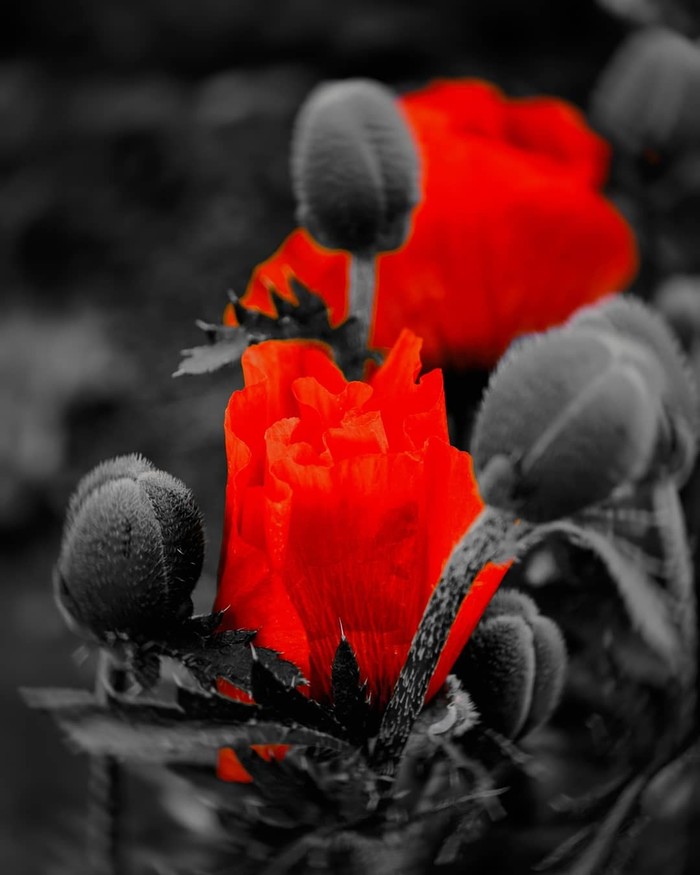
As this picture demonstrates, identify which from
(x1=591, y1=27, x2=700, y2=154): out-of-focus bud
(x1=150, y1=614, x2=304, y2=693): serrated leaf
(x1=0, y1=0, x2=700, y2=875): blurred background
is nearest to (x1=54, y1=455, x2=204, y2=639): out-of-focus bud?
(x1=150, y1=614, x2=304, y2=693): serrated leaf

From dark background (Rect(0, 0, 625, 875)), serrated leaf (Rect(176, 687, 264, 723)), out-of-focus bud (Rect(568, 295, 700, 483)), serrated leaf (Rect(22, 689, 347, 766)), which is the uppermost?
out-of-focus bud (Rect(568, 295, 700, 483))

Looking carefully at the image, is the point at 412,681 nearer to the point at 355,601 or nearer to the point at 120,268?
the point at 355,601

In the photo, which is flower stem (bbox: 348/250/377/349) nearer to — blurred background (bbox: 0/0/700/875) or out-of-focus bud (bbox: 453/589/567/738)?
out-of-focus bud (bbox: 453/589/567/738)

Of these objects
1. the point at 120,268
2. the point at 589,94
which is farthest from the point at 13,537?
the point at 589,94

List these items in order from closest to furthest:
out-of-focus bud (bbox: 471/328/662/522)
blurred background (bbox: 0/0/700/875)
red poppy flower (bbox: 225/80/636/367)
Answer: out-of-focus bud (bbox: 471/328/662/522)
red poppy flower (bbox: 225/80/636/367)
blurred background (bbox: 0/0/700/875)

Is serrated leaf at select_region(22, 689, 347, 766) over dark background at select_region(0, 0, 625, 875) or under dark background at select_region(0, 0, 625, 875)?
over

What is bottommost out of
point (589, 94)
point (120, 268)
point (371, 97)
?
point (120, 268)

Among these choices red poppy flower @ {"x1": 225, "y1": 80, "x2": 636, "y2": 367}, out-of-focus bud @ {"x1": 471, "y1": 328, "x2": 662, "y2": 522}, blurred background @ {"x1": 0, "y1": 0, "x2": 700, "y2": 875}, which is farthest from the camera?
blurred background @ {"x1": 0, "y1": 0, "x2": 700, "y2": 875}

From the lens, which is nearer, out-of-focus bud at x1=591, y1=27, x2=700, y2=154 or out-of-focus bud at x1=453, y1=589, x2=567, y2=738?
out-of-focus bud at x1=453, y1=589, x2=567, y2=738
